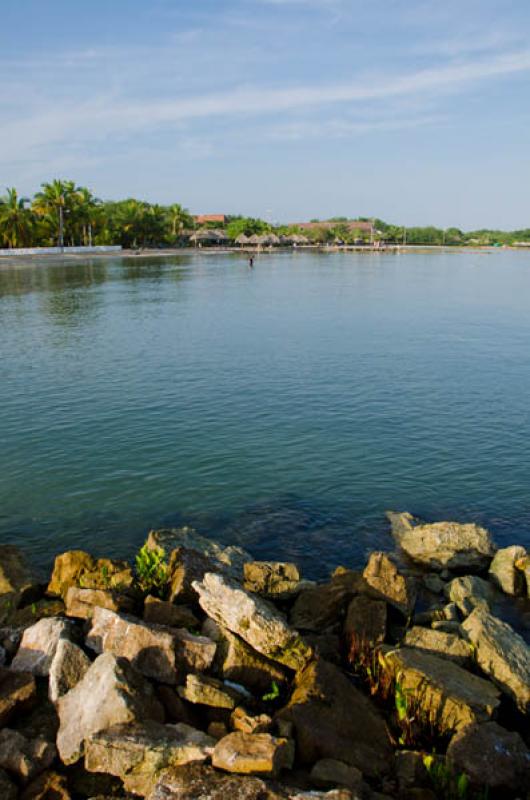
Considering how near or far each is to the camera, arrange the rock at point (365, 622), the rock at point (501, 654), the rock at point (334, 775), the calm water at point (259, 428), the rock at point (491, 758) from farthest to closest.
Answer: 1. the calm water at point (259, 428)
2. the rock at point (365, 622)
3. the rock at point (501, 654)
4. the rock at point (491, 758)
5. the rock at point (334, 775)

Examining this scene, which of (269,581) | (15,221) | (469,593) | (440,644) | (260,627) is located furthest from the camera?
(15,221)

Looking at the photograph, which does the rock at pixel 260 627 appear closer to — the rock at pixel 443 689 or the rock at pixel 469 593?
the rock at pixel 443 689

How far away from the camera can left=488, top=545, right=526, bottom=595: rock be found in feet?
51.8

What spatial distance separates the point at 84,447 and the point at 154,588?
503 inches

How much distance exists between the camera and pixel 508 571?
15953 millimetres

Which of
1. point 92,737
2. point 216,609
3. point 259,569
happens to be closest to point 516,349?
point 259,569

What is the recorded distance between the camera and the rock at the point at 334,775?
27.2 feet

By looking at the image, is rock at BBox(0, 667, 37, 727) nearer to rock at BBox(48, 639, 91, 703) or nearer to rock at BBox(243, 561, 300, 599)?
rock at BBox(48, 639, 91, 703)

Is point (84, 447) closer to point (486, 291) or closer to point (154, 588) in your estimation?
point (154, 588)

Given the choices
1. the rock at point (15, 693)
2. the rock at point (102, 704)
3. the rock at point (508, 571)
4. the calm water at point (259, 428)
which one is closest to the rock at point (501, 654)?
the rock at point (508, 571)

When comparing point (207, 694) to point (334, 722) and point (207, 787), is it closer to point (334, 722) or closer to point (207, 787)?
point (334, 722)

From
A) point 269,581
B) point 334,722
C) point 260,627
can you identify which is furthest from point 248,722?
point 269,581

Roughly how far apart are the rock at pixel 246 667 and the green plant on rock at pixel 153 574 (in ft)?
9.00

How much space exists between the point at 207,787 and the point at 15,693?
359 centimetres
